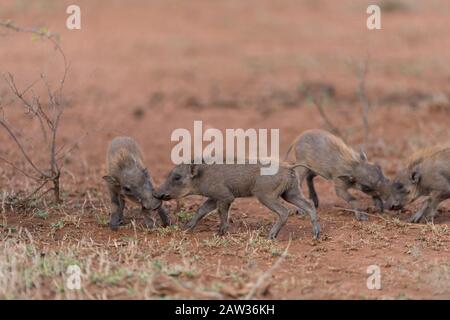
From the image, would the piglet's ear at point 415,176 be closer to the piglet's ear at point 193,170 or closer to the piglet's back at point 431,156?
the piglet's back at point 431,156

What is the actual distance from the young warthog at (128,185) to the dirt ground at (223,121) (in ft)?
0.53

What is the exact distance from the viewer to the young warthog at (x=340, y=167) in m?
9.45

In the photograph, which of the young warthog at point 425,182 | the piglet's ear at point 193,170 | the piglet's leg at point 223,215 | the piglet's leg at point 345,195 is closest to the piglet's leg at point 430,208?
the young warthog at point 425,182

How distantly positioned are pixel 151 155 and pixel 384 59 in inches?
315

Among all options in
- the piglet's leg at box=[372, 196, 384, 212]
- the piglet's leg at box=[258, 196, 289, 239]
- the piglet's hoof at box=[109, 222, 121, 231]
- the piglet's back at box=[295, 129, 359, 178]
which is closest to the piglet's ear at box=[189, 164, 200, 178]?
the piglet's leg at box=[258, 196, 289, 239]

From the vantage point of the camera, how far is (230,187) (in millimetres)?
8516

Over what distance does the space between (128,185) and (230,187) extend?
1.09m

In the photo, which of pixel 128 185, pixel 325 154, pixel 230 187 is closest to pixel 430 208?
pixel 325 154

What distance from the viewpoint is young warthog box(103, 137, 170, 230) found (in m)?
8.38

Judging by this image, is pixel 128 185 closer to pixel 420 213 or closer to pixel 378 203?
pixel 378 203

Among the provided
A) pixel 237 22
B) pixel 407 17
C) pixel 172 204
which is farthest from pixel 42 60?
pixel 407 17

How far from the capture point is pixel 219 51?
19.0m

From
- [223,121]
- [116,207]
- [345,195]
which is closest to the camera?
[116,207]
